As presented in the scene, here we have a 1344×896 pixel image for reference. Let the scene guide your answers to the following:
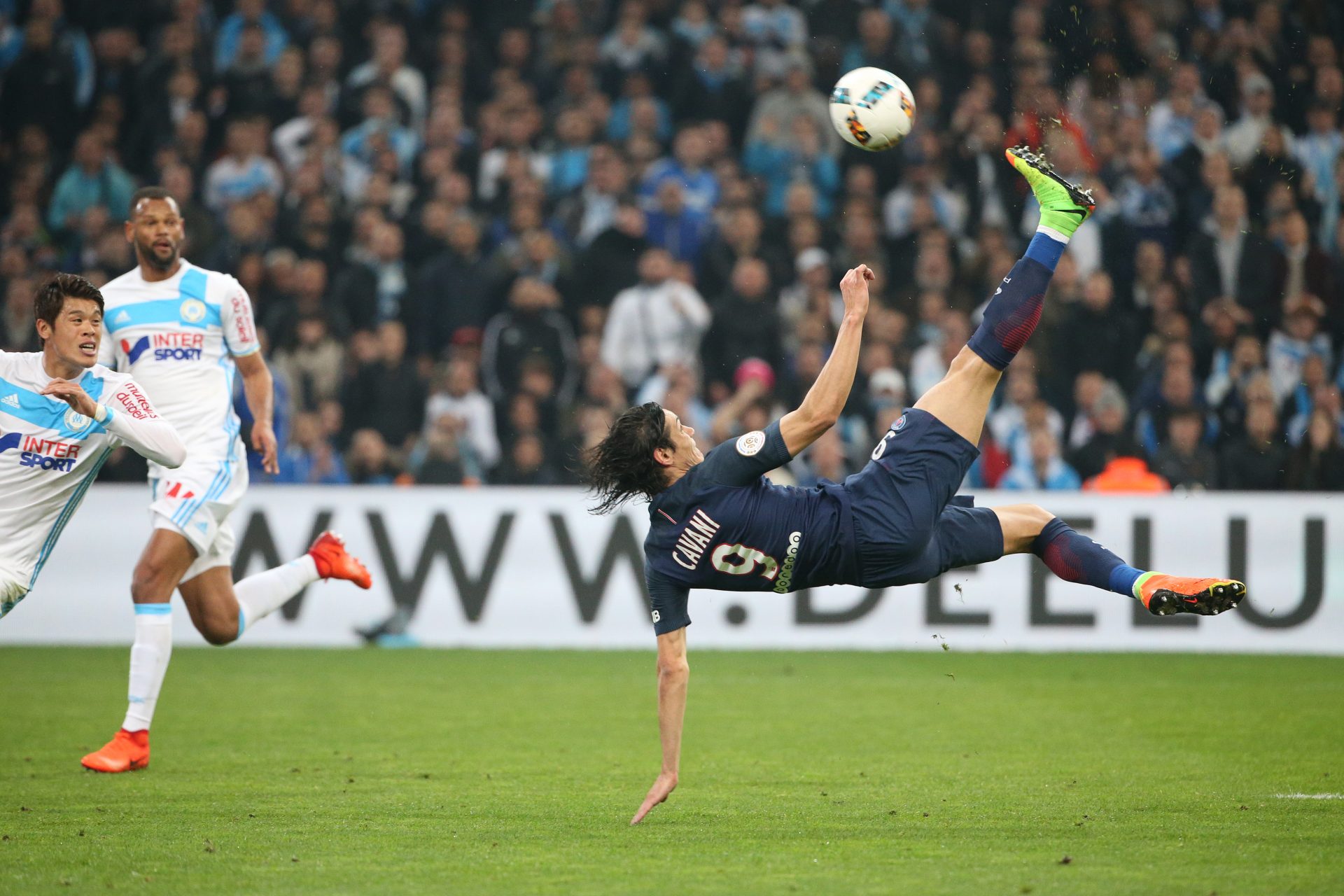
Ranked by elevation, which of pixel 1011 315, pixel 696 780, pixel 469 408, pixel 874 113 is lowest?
pixel 696 780

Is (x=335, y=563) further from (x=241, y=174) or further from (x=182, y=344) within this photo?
(x=241, y=174)

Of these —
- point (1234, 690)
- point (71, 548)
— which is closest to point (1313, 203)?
point (1234, 690)

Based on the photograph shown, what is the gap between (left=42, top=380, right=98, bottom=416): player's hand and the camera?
6430mm

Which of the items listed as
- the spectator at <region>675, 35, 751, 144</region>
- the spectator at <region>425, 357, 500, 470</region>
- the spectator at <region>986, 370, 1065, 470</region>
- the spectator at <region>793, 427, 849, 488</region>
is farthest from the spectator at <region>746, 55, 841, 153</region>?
the spectator at <region>425, 357, 500, 470</region>

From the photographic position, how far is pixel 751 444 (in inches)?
238

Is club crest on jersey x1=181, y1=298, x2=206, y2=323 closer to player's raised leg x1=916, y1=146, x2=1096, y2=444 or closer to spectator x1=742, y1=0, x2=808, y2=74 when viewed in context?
player's raised leg x1=916, y1=146, x2=1096, y2=444

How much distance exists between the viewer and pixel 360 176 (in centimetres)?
1628

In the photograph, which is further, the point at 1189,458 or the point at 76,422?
the point at 1189,458

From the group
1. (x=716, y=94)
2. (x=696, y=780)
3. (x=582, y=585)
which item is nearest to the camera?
(x=696, y=780)

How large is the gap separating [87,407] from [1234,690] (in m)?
7.65

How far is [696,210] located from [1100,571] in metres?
9.55

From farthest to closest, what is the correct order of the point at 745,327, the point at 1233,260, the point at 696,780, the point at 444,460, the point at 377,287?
the point at 377,287, the point at 745,327, the point at 1233,260, the point at 444,460, the point at 696,780

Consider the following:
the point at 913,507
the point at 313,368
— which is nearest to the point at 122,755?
the point at 913,507

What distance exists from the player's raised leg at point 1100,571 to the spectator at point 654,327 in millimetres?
7900
